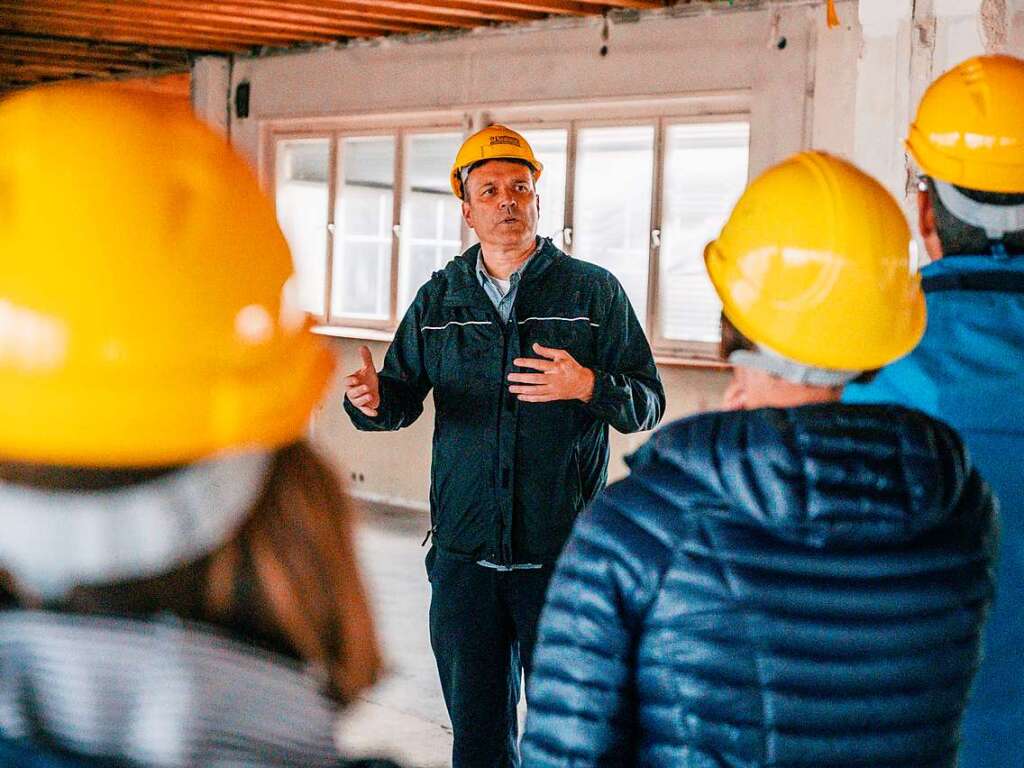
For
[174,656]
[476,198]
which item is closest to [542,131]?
[476,198]

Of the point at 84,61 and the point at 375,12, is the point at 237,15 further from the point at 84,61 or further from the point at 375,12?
the point at 84,61

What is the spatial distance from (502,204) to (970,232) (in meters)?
1.60

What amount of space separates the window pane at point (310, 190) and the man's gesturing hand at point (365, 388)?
6.95 m

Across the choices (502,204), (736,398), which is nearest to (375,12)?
(502,204)

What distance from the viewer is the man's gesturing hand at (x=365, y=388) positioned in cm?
322

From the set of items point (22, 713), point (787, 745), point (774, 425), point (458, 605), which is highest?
point (774, 425)

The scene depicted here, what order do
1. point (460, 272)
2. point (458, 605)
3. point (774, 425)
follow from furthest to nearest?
Result: point (460, 272), point (458, 605), point (774, 425)

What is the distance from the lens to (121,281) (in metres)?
0.91

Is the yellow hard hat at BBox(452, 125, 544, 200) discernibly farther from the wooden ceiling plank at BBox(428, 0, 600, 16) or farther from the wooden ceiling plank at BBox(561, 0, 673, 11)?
the wooden ceiling plank at BBox(428, 0, 600, 16)

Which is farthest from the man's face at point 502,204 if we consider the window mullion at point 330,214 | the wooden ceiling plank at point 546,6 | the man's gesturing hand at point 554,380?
the window mullion at point 330,214

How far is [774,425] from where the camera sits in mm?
1413

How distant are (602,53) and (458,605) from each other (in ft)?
18.8

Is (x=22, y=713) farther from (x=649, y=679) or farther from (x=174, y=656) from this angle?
(x=649, y=679)

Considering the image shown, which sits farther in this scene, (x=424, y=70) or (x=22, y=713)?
(x=424, y=70)
